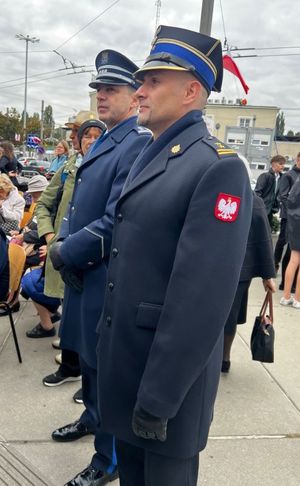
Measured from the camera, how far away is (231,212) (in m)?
1.24

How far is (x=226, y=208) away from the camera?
4.06ft

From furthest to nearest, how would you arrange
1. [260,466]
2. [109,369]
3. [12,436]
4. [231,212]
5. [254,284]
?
1. [254,284]
2. [12,436]
3. [260,466]
4. [109,369]
5. [231,212]

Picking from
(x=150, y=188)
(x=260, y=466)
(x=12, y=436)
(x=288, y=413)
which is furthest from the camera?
(x=288, y=413)

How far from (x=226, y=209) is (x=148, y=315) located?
1.42ft

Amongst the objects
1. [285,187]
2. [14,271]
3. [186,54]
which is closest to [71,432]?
[14,271]

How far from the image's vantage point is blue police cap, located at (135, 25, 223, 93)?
1.43 metres

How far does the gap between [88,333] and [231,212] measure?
116 centimetres

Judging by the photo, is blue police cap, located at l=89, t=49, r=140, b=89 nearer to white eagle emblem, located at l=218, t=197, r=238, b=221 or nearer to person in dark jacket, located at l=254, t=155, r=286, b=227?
white eagle emblem, located at l=218, t=197, r=238, b=221

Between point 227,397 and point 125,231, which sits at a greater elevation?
point 125,231

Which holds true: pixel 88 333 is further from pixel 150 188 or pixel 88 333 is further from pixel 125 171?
pixel 150 188

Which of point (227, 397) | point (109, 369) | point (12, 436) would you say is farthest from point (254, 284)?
point (109, 369)

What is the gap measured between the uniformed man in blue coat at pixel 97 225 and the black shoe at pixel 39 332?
6.08 ft

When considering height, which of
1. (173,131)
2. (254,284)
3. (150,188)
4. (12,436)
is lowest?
(12,436)

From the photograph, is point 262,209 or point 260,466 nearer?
point 260,466
